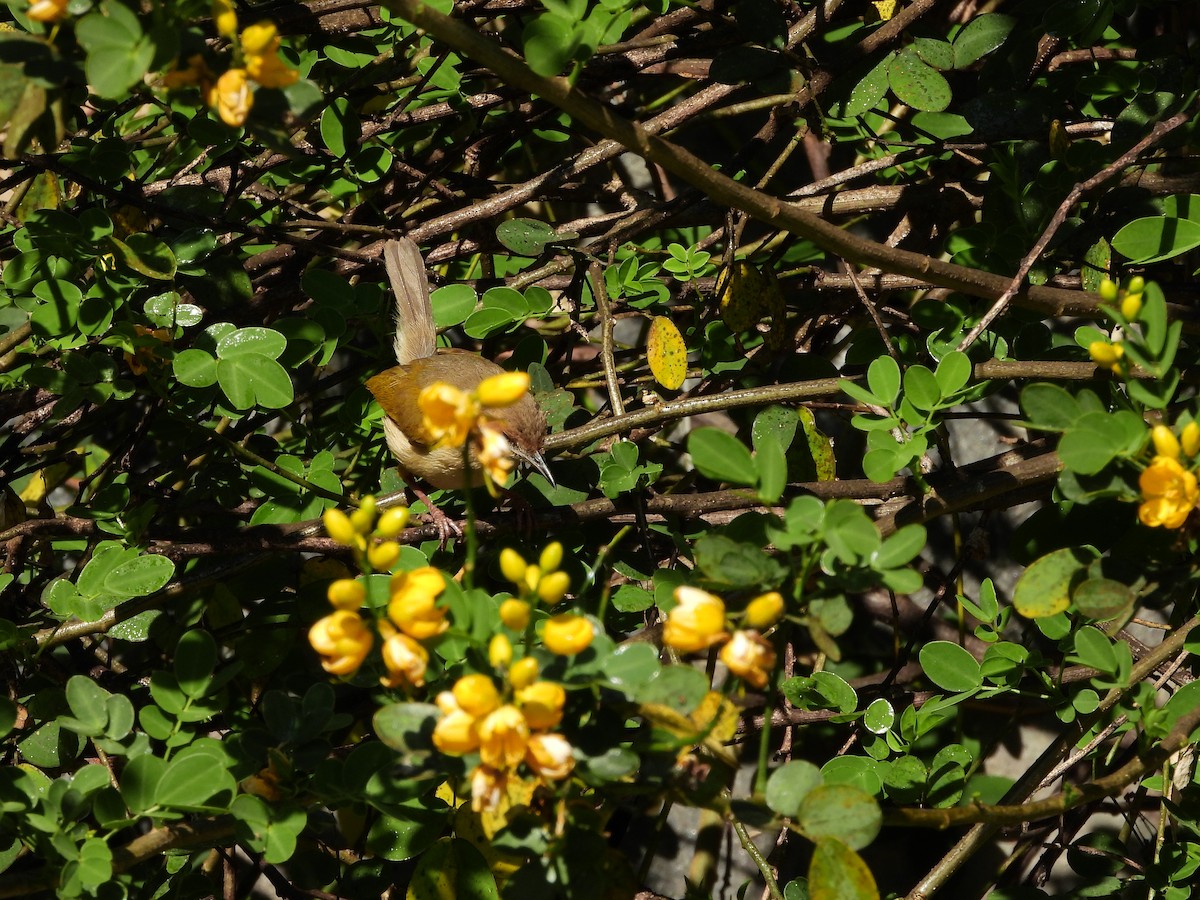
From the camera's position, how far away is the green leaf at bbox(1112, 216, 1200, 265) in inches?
91.7

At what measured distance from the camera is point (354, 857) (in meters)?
2.95

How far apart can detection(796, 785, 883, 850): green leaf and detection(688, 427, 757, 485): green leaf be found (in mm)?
501

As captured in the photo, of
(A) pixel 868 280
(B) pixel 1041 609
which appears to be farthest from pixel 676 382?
(B) pixel 1041 609

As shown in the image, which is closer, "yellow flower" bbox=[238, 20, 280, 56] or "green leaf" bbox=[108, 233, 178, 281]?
"yellow flower" bbox=[238, 20, 280, 56]

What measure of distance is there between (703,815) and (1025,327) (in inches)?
75.3

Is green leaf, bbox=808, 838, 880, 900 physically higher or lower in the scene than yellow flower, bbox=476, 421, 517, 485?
lower

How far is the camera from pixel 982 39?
264 centimetres

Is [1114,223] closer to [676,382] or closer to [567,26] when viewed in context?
[676,382]

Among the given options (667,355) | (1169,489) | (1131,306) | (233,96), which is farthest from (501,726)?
(667,355)

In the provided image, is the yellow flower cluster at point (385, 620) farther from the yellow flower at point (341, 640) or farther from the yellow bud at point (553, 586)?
the yellow bud at point (553, 586)

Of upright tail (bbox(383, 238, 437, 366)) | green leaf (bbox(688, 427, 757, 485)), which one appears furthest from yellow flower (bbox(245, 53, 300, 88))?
upright tail (bbox(383, 238, 437, 366))

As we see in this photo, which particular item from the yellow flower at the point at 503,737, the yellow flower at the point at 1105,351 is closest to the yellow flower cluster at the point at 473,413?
the yellow flower at the point at 503,737

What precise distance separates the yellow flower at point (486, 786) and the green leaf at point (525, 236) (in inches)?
70.6

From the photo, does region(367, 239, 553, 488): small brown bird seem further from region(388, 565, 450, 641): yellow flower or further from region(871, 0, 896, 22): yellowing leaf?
region(388, 565, 450, 641): yellow flower
